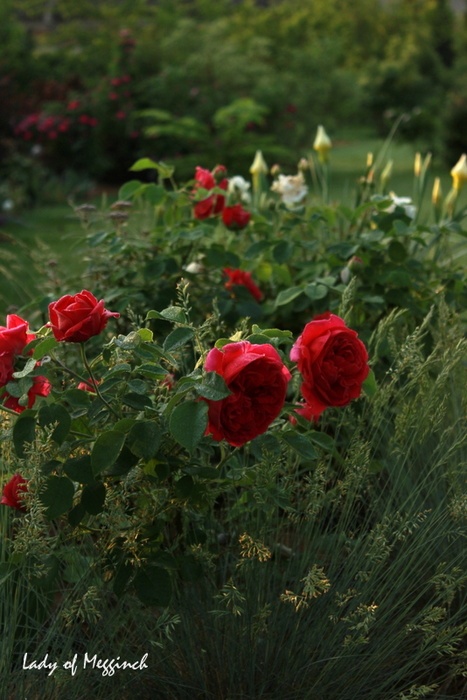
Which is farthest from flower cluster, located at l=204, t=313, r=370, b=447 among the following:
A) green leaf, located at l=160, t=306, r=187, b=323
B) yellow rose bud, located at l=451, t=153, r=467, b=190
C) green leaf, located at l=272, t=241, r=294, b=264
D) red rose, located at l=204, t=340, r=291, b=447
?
yellow rose bud, located at l=451, t=153, r=467, b=190

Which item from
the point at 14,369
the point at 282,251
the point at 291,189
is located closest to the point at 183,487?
the point at 14,369

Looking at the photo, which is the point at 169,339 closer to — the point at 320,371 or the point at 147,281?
the point at 320,371

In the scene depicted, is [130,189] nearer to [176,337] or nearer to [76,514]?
[176,337]

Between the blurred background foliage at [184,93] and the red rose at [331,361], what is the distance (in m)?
7.50

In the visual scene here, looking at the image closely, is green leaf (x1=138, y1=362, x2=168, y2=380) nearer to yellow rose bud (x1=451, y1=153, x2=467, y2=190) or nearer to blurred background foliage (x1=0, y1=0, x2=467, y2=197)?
yellow rose bud (x1=451, y1=153, x2=467, y2=190)

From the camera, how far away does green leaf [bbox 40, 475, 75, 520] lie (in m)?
1.58

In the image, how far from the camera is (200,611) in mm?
1747

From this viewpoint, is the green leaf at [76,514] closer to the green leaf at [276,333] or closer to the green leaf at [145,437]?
the green leaf at [145,437]

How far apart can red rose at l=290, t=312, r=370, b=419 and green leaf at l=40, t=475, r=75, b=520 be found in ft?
1.42

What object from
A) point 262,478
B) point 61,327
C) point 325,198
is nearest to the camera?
point 61,327

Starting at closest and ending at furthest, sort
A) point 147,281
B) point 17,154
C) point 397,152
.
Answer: point 147,281 < point 17,154 < point 397,152

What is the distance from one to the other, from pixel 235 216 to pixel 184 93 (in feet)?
26.7

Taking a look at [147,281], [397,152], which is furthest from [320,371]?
[397,152]

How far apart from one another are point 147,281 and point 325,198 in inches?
35.3
